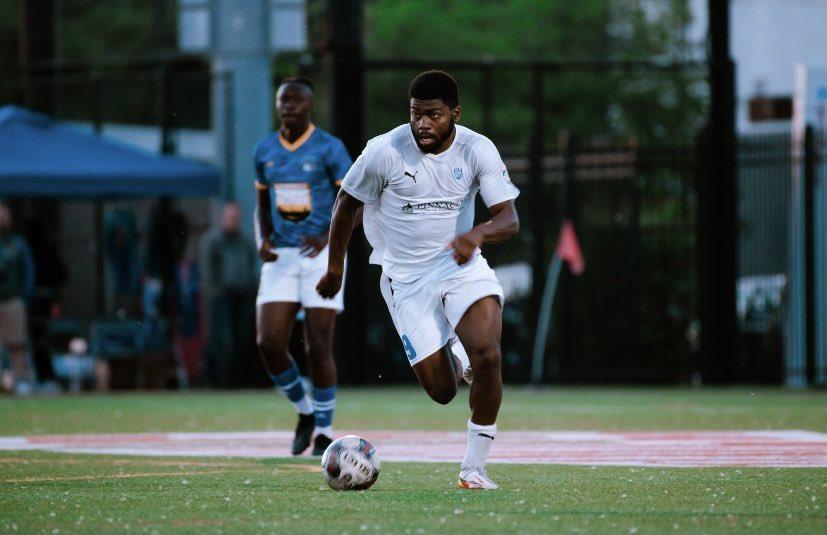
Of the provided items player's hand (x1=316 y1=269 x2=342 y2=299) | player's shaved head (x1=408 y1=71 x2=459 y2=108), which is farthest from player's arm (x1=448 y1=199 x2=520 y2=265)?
player's hand (x1=316 y1=269 x2=342 y2=299)

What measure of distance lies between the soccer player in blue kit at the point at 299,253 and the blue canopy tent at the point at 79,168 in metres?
9.26

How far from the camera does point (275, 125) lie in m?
39.8

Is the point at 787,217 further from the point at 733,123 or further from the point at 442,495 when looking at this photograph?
the point at 442,495

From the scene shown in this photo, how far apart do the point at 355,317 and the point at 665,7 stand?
90.5ft

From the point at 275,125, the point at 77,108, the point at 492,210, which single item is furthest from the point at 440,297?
the point at 77,108

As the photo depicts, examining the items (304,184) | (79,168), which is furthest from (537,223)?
(304,184)

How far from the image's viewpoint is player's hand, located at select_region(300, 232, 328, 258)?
37.0 ft

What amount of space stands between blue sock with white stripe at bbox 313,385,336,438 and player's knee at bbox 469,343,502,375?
9.05 feet

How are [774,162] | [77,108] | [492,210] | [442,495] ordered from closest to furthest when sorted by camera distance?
[442,495] < [492,210] < [774,162] < [77,108]

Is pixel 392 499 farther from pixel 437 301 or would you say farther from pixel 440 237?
pixel 440 237

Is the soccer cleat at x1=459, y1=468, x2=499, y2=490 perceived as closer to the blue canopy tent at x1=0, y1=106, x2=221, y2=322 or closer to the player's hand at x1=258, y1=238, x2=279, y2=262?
the player's hand at x1=258, y1=238, x2=279, y2=262

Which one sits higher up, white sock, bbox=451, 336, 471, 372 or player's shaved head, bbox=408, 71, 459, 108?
player's shaved head, bbox=408, 71, 459, 108

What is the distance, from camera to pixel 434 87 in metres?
8.61

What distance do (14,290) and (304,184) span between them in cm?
1044
